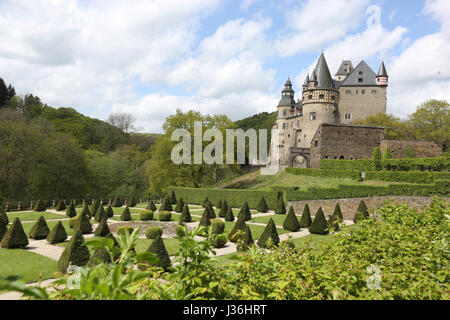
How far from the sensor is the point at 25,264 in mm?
11750

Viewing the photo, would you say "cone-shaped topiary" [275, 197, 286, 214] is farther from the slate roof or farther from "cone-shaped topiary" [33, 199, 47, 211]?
the slate roof

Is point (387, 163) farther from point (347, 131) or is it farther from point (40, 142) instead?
point (40, 142)

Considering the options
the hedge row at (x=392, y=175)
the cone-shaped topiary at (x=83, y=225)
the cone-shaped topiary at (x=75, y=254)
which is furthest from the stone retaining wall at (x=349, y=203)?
the cone-shaped topiary at (x=75, y=254)

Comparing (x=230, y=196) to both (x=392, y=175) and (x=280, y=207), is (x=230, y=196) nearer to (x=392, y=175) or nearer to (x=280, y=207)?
Answer: (x=280, y=207)

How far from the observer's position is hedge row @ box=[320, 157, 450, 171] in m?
24.8

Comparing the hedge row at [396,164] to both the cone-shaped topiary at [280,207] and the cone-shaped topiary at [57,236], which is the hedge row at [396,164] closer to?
the cone-shaped topiary at [280,207]

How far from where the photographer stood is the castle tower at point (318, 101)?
Answer: 45812 mm

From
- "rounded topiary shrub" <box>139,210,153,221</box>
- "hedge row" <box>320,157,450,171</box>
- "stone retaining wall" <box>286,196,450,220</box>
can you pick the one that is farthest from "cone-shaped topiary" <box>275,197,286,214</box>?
"hedge row" <box>320,157,450,171</box>

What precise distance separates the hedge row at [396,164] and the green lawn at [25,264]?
92.3ft

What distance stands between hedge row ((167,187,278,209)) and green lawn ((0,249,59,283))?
19.2 m
